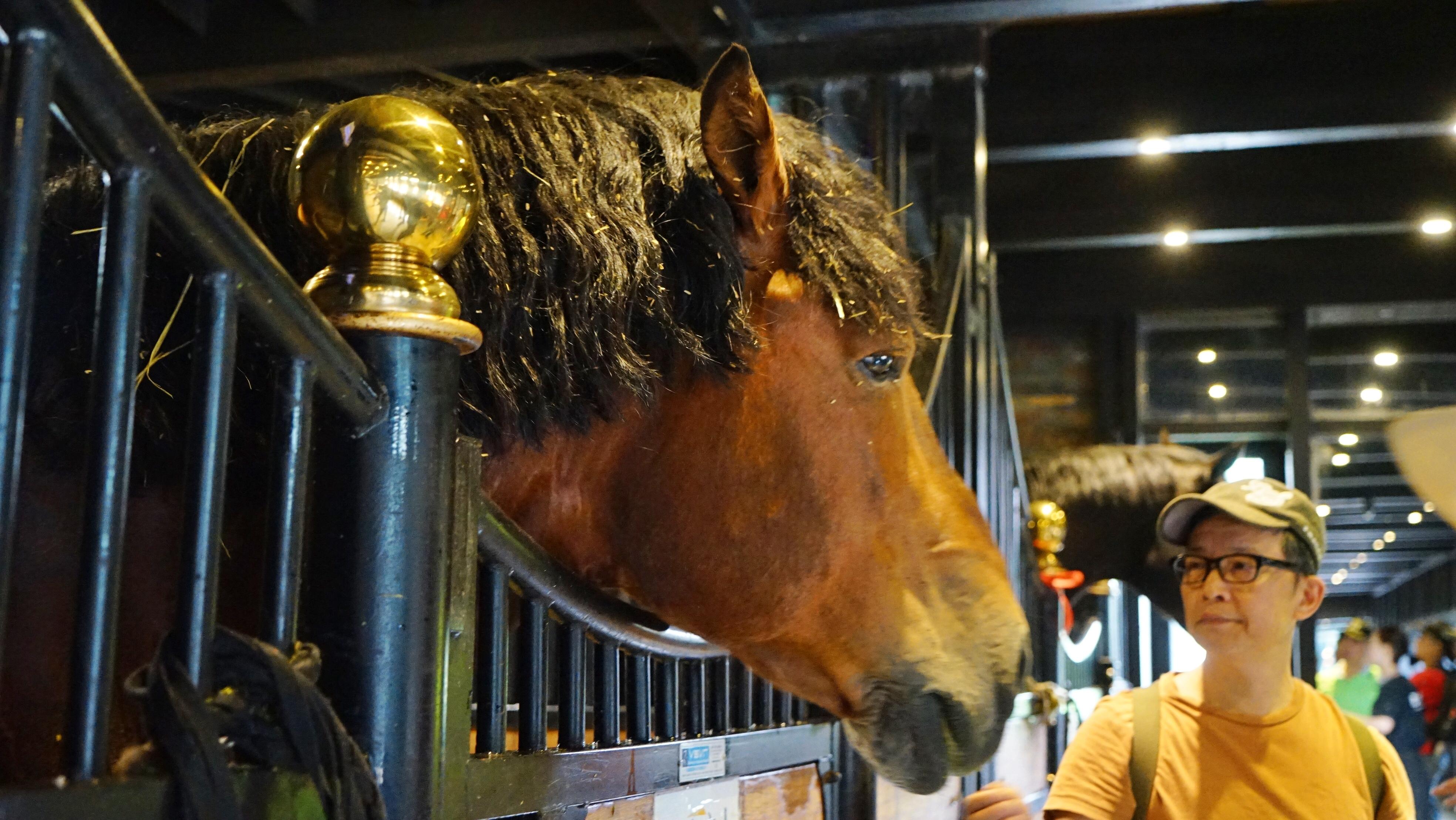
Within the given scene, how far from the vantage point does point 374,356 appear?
663 millimetres

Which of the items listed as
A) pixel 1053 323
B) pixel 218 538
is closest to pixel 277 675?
pixel 218 538

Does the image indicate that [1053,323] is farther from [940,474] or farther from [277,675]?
[277,675]

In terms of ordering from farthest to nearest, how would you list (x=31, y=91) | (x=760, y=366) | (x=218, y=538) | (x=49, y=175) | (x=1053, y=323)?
(x=1053, y=323)
(x=760, y=366)
(x=49, y=175)
(x=218, y=538)
(x=31, y=91)

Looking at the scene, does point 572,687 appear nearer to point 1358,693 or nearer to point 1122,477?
point 1122,477

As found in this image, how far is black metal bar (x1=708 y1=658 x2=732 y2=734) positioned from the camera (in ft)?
4.14

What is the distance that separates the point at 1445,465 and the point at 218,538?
1.62 m

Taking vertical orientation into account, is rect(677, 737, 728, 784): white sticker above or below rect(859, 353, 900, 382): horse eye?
below

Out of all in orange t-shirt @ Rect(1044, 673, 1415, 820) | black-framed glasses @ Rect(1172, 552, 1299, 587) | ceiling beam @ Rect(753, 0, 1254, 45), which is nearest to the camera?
orange t-shirt @ Rect(1044, 673, 1415, 820)

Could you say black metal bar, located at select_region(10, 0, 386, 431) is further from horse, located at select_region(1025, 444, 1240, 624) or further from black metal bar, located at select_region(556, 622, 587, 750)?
horse, located at select_region(1025, 444, 1240, 624)

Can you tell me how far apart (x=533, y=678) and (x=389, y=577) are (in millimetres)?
273

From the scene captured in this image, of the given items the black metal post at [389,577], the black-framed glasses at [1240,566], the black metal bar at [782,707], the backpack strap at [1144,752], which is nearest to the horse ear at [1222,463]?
the black-framed glasses at [1240,566]

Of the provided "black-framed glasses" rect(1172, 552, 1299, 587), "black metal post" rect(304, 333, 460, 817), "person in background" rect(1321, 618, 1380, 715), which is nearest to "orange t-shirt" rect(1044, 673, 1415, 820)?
"black-framed glasses" rect(1172, 552, 1299, 587)

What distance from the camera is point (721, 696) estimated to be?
1.28 metres

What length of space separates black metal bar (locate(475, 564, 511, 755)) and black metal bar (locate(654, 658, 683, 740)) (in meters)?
0.29
